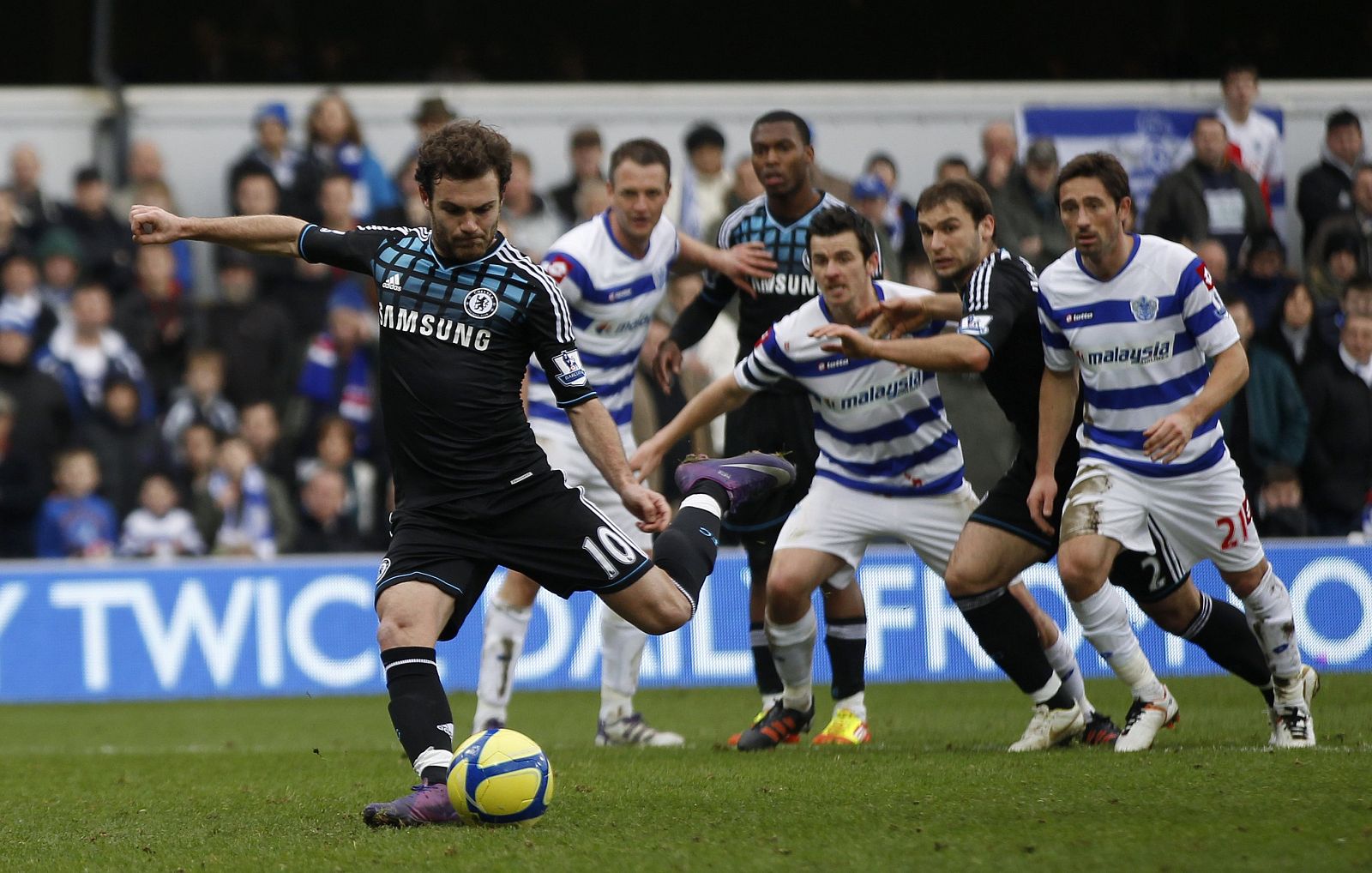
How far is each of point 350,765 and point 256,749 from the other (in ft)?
4.10

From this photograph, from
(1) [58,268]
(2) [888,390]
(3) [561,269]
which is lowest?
(2) [888,390]

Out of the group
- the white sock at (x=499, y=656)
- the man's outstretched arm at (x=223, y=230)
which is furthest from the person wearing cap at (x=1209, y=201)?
the man's outstretched arm at (x=223, y=230)

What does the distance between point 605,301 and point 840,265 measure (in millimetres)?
1460

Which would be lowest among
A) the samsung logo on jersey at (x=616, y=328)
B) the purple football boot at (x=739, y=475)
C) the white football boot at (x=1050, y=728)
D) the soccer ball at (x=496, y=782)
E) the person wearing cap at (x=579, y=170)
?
the white football boot at (x=1050, y=728)

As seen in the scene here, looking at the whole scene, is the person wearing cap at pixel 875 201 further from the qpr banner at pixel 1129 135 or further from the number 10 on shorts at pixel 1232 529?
the number 10 on shorts at pixel 1232 529

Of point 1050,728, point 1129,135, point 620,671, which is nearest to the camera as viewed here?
point 1050,728

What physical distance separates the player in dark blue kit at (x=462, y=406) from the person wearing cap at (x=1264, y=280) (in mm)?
8405

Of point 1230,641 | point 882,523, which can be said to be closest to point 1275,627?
point 1230,641

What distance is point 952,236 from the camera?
24.9 ft

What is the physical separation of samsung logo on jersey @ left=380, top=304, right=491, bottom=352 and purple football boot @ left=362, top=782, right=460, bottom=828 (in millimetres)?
1480

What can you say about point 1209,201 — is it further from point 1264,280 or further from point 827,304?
point 827,304

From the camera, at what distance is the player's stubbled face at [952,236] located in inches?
298

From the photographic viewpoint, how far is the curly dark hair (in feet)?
18.8

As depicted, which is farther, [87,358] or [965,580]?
[87,358]
